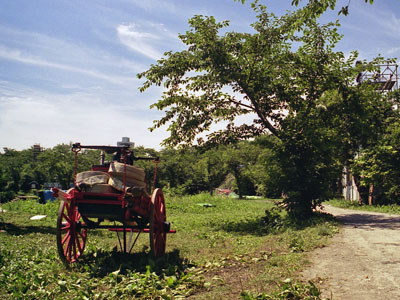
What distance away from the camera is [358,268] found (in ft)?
19.4

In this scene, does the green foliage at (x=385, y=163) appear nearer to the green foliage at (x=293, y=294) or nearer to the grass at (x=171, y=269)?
the grass at (x=171, y=269)

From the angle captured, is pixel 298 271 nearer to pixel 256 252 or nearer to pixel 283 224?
pixel 256 252

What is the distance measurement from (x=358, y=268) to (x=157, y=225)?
385cm

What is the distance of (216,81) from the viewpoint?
12906 millimetres

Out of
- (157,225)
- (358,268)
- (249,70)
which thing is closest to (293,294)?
(358,268)

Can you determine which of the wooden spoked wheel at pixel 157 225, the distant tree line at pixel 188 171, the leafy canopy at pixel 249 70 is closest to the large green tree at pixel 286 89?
the leafy canopy at pixel 249 70

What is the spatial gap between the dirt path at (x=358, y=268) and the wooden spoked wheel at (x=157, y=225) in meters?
2.84

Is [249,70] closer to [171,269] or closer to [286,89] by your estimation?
[286,89]

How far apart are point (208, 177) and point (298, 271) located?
37.9m

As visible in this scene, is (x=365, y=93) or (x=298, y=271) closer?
(x=298, y=271)

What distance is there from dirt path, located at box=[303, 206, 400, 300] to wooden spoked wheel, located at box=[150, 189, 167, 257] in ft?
9.31

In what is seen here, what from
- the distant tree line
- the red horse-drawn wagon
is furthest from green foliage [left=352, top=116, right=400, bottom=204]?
the red horse-drawn wagon

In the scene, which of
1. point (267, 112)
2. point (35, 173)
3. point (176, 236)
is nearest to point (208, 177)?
point (35, 173)

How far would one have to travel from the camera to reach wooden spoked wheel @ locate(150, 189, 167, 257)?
271 inches
